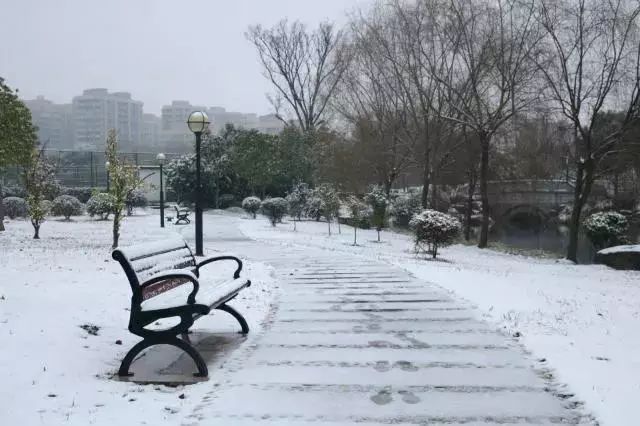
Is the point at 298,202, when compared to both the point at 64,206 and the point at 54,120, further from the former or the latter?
the point at 54,120

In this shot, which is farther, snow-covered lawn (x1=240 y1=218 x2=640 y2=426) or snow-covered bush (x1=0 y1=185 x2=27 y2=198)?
snow-covered bush (x1=0 y1=185 x2=27 y2=198)

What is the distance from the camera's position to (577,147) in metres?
19.7

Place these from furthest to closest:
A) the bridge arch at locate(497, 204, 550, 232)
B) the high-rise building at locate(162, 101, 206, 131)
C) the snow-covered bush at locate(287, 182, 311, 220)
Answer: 1. the high-rise building at locate(162, 101, 206, 131)
2. the bridge arch at locate(497, 204, 550, 232)
3. the snow-covered bush at locate(287, 182, 311, 220)

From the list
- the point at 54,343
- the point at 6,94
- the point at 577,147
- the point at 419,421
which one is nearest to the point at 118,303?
the point at 54,343

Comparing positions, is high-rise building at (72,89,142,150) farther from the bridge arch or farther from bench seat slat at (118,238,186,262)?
bench seat slat at (118,238,186,262)

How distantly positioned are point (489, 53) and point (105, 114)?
55415 millimetres

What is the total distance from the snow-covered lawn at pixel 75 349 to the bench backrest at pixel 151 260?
608mm

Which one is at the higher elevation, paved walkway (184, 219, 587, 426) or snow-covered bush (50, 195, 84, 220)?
snow-covered bush (50, 195, 84, 220)

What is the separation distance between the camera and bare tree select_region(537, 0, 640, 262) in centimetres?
1725

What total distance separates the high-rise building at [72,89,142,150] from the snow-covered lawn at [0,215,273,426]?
52.0 m

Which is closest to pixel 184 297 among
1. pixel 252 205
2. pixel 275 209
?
pixel 275 209

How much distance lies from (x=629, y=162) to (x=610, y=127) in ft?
6.50

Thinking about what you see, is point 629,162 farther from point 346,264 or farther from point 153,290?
point 153,290

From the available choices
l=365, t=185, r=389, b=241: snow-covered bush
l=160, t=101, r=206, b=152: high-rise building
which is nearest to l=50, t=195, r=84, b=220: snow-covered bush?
l=365, t=185, r=389, b=241: snow-covered bush
